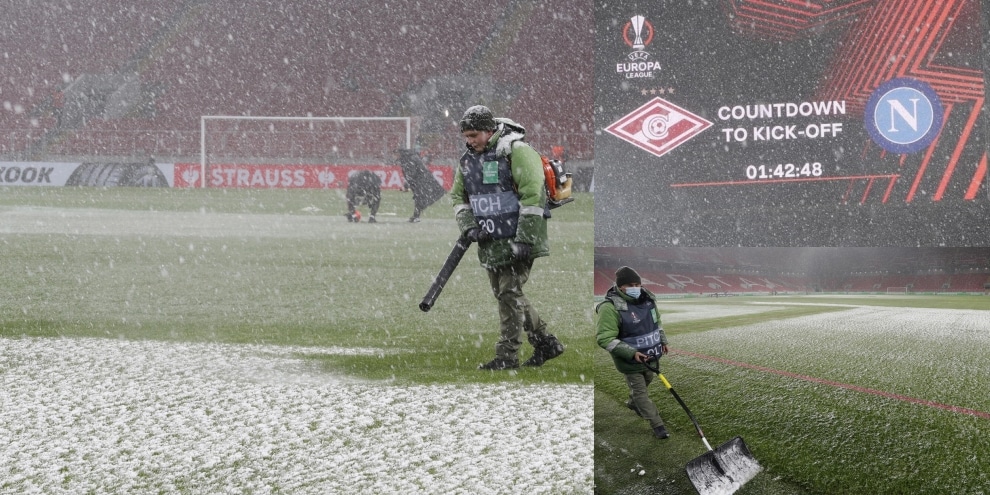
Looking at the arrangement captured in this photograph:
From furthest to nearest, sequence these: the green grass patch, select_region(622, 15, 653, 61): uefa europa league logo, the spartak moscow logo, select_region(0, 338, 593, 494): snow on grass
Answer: the spartak moscow logo < select_region(622, 15, 653, 61): uefa europa league logo < select_region(0, 338, 593, 494): snow on grass < the green grass patch

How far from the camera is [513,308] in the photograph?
A: 275 centimetres

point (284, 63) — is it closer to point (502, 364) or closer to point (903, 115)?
point (502, 364)

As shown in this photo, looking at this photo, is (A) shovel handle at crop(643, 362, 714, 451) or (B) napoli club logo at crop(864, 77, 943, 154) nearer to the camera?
(A) shovel handle at crop(643, 362, 714, 451)

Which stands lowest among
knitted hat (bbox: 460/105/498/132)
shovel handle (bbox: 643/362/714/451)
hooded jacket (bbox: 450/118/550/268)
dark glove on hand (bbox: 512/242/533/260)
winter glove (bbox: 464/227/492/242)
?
shovel handle (bbox: 643/362/714/451)

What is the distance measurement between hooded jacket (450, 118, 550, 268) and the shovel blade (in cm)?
85

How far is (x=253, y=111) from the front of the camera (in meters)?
18.6

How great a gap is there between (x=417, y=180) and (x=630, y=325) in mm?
8844

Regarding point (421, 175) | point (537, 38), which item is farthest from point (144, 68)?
point (421, 175)

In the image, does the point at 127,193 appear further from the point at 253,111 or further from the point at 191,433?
the point at 191,433

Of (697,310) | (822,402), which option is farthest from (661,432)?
(697,310)

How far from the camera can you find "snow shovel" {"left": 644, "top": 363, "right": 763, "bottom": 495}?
1760 mm

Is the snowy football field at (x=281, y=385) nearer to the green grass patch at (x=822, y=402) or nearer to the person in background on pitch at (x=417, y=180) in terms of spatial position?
the green grass patch at (x=822, y=402)

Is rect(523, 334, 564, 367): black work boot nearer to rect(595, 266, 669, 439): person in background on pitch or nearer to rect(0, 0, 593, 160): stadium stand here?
rect(595, 266, 669, 439): person in background on pitch

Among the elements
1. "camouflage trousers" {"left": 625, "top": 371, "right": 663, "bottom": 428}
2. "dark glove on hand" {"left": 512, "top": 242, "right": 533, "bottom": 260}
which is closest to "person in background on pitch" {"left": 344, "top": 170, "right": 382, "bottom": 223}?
"dark glove on hand" {"left": 512, "top": 242, "right": 533, "bottom": 260}
